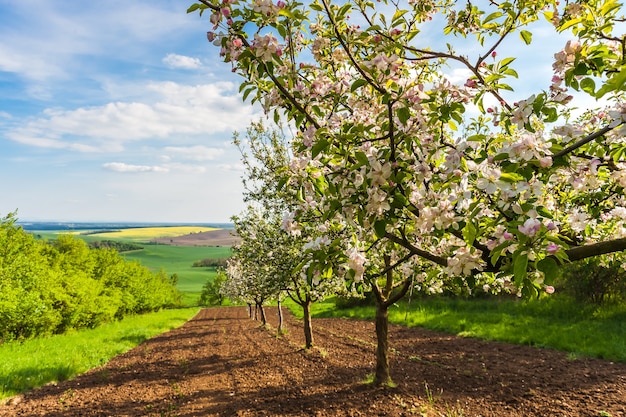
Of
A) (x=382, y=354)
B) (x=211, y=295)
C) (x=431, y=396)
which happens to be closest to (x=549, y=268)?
(x=431, y=396)

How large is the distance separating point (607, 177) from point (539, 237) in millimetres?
2853

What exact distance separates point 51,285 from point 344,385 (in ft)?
70.4

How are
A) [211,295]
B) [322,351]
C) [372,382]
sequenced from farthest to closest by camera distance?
[211,295] → [322,351] → [372,382]

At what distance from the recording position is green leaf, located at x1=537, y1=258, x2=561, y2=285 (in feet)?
6.92

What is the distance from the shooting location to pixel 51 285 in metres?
23.3

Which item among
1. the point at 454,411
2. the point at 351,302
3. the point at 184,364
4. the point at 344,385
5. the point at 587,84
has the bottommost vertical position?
the point at 351,302

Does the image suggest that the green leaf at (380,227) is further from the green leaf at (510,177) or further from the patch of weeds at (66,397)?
the patch of weeds at (66,397)

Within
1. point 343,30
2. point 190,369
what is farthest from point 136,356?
point 343,30

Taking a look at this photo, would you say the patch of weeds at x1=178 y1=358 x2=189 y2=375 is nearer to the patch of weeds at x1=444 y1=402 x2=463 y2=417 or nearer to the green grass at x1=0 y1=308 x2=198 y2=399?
the green grass at x1=0 y1=308 x2=198 y2=399

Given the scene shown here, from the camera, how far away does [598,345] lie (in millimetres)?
13016

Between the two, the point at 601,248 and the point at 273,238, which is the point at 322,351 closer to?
the point at 273,238

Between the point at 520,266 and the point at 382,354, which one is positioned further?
the point at 382,354

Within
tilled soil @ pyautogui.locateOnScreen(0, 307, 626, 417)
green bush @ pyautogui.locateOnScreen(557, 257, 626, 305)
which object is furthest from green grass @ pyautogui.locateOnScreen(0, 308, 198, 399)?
green bush @ pyautogui.locateOnScreen(557, 257, 626, 305)

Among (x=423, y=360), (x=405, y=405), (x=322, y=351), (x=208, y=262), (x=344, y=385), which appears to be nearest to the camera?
(x=405, y=405)
